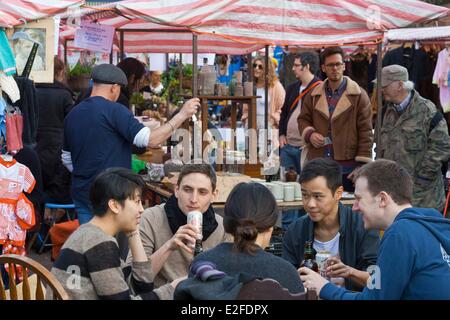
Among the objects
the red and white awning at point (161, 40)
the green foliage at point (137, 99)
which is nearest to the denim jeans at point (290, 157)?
the red and white awning at point (161, 40)

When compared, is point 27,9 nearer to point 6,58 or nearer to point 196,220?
point 6,58

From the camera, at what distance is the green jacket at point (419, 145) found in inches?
315

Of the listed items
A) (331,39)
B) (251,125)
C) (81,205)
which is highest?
(331,39)

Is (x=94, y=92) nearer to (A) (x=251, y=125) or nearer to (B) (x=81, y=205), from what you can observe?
(B) (x=81, y=205)

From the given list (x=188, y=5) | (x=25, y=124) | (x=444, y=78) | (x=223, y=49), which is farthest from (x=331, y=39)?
(x=444, y=78)

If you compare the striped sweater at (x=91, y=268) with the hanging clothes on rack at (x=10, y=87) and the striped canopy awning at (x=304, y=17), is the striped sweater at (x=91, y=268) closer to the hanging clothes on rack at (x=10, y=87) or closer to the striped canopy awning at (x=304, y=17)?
the hanging clothes on rack at (x=10, y=87)

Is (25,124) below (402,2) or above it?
below

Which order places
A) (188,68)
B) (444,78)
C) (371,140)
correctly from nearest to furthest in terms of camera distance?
(371,140) < (444,78) < (188,68)

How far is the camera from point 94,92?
6.55 m

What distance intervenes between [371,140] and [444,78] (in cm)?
416

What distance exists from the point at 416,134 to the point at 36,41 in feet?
11.7

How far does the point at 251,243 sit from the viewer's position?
3422mm

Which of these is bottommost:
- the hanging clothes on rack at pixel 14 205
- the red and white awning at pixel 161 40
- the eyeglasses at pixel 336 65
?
the hanging clothes on rack at pixel 14 205

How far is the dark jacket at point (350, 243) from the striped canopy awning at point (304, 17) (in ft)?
8.47
